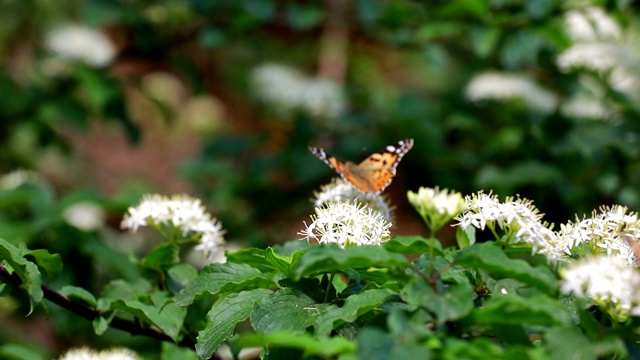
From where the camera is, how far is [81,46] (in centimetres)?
357

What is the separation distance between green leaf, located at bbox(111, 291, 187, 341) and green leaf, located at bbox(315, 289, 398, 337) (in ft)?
1.22

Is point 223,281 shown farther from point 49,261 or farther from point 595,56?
point 595,56

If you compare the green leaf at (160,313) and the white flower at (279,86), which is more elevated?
the white flower at (279,86)

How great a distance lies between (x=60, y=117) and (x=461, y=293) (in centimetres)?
276

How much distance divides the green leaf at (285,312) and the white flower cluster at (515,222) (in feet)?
0.88

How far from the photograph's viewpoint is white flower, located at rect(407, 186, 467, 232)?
3.65 feet

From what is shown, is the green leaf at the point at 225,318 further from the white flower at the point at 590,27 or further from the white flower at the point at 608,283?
the white flower at the point at 590,27

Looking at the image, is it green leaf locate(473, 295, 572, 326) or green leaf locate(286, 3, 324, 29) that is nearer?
green leaf locate(473, 295, 572, 326)

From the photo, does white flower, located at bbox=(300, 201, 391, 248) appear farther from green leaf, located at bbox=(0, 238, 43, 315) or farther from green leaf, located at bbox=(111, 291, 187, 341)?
green leaf, located at bbox=(0, 238, 43, 315)

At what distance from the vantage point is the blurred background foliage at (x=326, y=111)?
306cm

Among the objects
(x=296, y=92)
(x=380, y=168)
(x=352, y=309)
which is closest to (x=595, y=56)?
(x=296, y=92)

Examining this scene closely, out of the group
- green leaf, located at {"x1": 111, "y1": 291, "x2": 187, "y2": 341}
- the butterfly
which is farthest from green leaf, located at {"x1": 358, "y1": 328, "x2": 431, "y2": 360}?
the butterfly

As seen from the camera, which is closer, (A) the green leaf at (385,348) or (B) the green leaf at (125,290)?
(A) the green leaf at (385,348)

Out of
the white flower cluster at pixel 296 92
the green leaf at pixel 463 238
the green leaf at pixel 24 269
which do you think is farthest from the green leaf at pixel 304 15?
the green leaf at pixel 24 269
